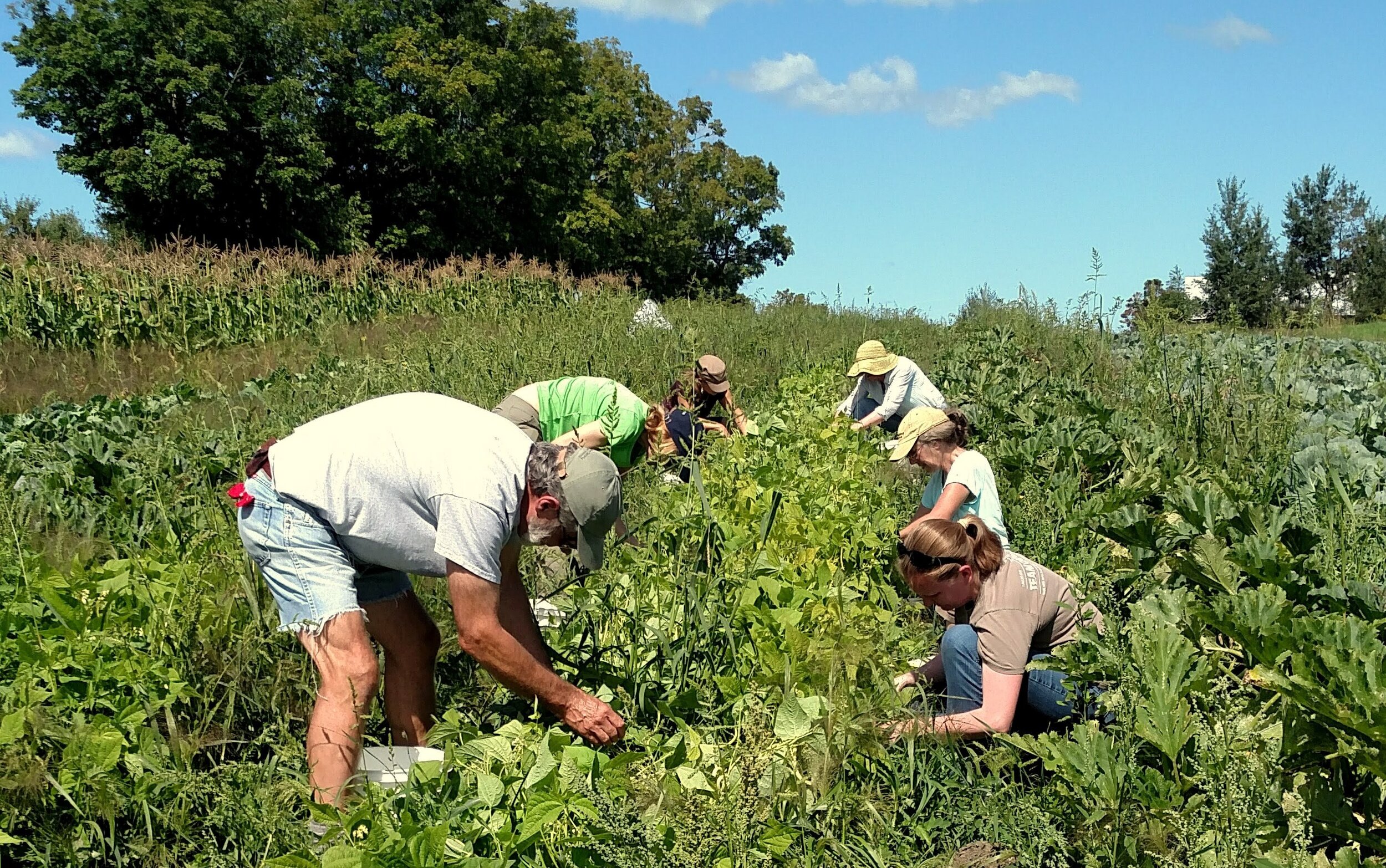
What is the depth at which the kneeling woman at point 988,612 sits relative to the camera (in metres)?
3.91

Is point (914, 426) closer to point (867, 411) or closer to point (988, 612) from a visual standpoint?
point (988, 612)

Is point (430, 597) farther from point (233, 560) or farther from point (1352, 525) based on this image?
point (1352, 525)

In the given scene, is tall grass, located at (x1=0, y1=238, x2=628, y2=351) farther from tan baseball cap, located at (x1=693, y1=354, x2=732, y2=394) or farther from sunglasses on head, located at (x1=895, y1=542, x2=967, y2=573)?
sunglasses on head, located at (x1=895, y1=542, x2=967, y2=573)

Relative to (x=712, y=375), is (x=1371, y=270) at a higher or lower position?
higher

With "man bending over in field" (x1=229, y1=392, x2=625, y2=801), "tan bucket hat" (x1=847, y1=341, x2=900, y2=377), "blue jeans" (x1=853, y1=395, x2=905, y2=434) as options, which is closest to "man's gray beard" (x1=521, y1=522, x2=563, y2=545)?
"man bending over in field" (x1=229, y1=392, x2=625, y2=801)

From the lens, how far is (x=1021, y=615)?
394cm

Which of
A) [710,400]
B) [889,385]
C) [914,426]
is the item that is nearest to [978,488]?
[914,426]

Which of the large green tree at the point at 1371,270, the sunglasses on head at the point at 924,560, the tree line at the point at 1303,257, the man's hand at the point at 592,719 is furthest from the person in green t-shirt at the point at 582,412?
the large green tree at the point at 1371,270

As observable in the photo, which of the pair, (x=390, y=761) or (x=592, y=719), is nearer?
(x=592, y=719)

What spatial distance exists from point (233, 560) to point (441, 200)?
114ft

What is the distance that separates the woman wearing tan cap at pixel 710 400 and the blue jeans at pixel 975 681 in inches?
142

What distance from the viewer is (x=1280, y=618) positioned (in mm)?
3107

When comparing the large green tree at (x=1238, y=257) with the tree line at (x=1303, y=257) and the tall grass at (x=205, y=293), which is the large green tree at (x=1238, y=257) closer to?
the tree line at (x=1303, y=257)

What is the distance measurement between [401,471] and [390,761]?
2.95 ft
